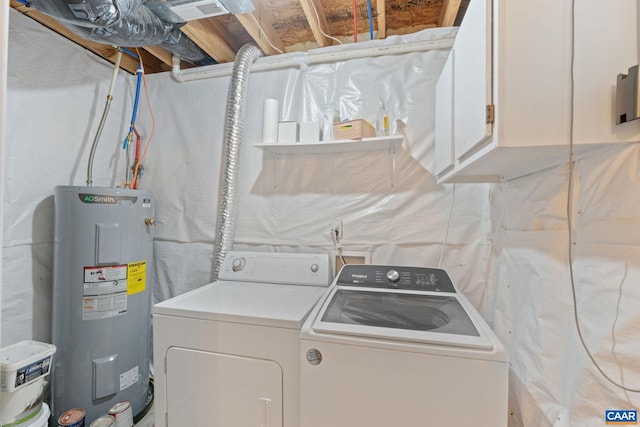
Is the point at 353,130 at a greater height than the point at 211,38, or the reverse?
the point at 211,38

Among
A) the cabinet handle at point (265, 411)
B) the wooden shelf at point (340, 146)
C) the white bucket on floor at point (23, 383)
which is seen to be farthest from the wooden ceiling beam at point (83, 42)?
the cabinet handle at point (265, 411)

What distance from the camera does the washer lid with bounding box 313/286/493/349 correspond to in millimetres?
1012

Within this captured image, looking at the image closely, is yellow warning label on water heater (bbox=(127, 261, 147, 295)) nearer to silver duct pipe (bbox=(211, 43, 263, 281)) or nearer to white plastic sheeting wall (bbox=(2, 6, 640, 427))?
white plastic sheeting wall (bbox=(2, 6, 640, 427))

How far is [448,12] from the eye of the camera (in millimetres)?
1685

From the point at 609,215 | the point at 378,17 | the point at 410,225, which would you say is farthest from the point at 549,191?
the point at 378,17

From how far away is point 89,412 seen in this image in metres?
1.69

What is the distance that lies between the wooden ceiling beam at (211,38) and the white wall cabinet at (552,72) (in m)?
1.68

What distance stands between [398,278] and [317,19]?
1.64 meters

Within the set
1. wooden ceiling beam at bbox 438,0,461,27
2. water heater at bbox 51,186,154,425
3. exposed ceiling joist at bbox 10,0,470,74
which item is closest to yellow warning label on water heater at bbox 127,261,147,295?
water heater at bbox 51,186,154,425

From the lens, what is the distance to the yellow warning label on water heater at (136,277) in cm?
183

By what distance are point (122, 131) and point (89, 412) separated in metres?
1.90

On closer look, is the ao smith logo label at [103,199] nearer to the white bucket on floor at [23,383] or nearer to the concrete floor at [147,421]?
the white bucket on floor at [23,383]

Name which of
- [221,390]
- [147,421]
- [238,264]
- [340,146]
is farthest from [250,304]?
[147,421]

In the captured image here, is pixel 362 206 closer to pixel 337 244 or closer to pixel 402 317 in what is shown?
pixel 337 244
